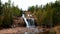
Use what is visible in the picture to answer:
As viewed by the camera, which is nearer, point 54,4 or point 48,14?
point 48,14

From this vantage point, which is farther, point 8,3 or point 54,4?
point 54,4

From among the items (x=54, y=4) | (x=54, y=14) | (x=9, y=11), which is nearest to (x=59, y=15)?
(x=54, y=14)

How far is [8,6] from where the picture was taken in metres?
30.3

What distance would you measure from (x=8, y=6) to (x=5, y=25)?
300 centimetres

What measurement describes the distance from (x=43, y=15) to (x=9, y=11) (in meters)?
5.00

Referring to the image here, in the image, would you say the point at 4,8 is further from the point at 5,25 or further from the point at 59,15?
the point at 59,15

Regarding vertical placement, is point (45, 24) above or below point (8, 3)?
below

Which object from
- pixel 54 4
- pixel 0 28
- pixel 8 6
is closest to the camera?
pixel 0 28

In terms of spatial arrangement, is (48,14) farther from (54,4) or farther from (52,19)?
(54,4)

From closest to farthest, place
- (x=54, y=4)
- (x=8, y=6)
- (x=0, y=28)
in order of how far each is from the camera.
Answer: (x=0, y=28) → (x=8, y=6) → (x=54, y=4)

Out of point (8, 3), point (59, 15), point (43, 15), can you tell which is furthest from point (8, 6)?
point (59, 15)

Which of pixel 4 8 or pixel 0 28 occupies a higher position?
pixel 4 8

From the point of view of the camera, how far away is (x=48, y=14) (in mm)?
29594

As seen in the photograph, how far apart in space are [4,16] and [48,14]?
6266mm
